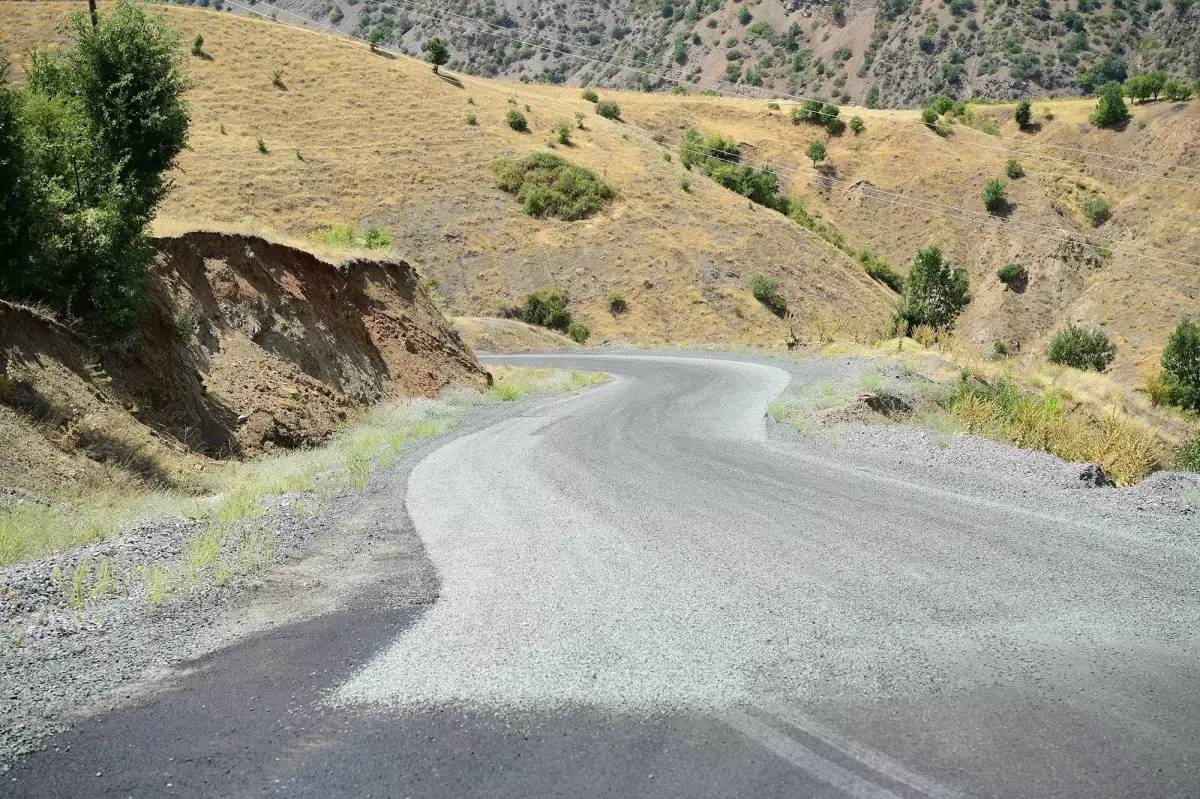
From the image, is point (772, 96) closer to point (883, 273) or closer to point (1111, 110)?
point (1111, 110)

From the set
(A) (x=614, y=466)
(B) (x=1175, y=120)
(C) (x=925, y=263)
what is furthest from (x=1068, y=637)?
(B) (x=1175, y=120)

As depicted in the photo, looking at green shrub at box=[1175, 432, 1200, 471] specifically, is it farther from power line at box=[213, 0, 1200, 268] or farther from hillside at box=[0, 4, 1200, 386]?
power line at box=[213, 0, 1200, 268]

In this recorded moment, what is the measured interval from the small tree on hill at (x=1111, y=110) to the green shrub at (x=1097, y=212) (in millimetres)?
10352

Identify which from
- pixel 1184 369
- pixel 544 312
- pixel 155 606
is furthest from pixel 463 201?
pixel 155 606

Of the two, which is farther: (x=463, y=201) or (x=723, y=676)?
(x=463, y=201)

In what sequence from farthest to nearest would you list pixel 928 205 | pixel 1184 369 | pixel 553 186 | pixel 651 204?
pixel 928 205 < pixel 651 204 < pixel 553 186 < pixel 1184 369

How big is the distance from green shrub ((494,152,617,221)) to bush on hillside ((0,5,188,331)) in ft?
114

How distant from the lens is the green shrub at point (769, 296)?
47812 millimetres

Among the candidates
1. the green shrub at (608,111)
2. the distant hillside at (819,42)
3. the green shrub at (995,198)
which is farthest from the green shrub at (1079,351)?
the distant hillside at (819,42)

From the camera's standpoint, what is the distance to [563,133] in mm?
60094

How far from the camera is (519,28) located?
7111 inches

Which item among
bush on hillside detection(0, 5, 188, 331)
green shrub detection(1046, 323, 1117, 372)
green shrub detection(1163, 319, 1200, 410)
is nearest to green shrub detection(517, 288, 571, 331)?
green shrub detection(1046, 323, 1117, 372)

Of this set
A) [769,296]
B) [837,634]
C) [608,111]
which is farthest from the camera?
[608,111]

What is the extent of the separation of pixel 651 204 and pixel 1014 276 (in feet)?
83.5
